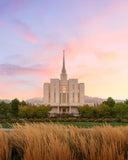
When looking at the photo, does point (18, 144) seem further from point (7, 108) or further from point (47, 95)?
point (47, 95)

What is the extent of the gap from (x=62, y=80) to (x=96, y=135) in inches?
2564

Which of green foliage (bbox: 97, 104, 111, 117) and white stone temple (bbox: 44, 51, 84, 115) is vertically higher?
white stone temple (bbox: 44, 51, 84, 115)

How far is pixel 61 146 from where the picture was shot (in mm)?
3486

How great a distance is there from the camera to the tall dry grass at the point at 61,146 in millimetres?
3336

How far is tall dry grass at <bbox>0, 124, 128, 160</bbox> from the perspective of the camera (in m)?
3.34

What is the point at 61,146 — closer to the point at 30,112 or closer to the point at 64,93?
the point at 30,112

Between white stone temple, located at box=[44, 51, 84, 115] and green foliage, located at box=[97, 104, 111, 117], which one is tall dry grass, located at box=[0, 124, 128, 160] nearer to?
green foliage, located at box=[97, 104, 111, 117]

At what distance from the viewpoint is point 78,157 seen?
12.7 ft

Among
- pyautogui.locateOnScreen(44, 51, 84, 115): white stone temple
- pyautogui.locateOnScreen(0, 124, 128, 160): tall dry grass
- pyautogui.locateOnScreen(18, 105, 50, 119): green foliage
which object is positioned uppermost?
pyautogui.locateOnScreen(44, 51, 84, 115): white stone temple

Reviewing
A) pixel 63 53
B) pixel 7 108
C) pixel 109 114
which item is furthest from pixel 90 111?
pixel 63 53

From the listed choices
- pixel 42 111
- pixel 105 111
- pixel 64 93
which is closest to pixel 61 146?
pixel 42 111

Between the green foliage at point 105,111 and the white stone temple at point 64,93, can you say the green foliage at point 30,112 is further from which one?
the white stone temple at point 64,93

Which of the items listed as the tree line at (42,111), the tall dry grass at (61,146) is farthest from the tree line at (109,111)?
the tall dry grass at (61,146)

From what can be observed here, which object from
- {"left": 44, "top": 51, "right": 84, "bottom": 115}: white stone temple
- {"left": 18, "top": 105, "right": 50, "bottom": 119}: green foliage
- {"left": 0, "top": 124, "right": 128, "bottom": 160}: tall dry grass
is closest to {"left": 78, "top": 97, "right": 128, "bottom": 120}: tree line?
{"left": 18, "top": 105, "right": 50, "bottom": 119}: green foliage
